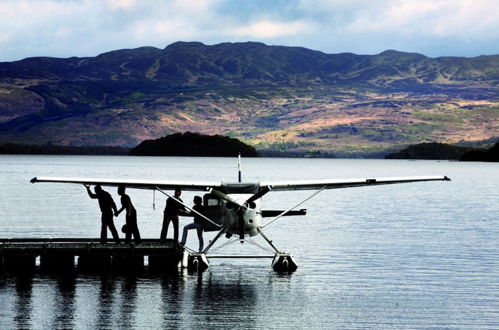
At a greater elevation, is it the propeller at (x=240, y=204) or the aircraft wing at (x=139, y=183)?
the aircraft wing at (x=139, y=183)

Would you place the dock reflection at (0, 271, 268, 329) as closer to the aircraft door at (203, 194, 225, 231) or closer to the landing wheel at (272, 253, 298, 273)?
the aircraft door at (203, 194, 225, 231)

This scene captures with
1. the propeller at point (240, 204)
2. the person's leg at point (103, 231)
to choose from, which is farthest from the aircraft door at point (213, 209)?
the person's leg at point (103, 231)

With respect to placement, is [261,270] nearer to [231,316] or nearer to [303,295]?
[303,295]

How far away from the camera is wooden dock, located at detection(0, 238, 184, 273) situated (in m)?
23.5

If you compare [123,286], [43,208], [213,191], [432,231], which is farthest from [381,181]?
[43,208]

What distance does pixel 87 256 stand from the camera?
23.9m

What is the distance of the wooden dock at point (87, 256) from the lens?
23.5m

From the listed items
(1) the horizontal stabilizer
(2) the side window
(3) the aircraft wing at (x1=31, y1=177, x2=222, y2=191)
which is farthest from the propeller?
(1) the horizontal stabilizer

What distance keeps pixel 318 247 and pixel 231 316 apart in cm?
1532

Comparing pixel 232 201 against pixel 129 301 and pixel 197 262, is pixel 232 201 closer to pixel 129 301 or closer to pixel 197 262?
pixel 197 262

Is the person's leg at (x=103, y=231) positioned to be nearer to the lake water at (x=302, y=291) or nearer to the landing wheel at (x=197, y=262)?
the lake water at (x=302, y=291)

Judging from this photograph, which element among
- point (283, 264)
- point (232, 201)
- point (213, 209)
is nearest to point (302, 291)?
point (232, 201)

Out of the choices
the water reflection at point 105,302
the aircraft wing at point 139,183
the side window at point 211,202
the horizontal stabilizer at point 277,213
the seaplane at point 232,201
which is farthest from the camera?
the horizontal stabilizer at point 277,213

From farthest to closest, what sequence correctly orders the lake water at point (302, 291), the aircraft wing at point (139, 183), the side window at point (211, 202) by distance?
the side window at point (211, 202)
the aircraft wing at point (139, 183)
the lake water at point (302, 291)
